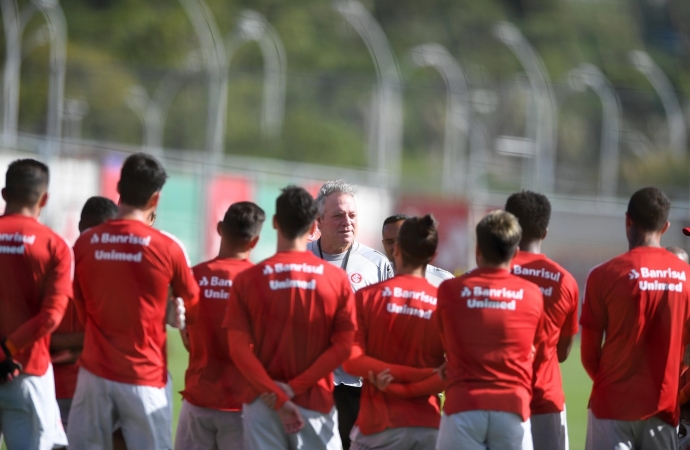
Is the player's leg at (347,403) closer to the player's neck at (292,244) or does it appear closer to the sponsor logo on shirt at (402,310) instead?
the sponsor logo on shirt at (402,310)

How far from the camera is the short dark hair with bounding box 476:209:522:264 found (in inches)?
219

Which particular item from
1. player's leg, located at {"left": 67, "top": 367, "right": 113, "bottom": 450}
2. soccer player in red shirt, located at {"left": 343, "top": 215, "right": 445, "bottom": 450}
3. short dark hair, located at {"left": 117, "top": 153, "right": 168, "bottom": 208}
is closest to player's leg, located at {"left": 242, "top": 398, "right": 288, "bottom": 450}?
soccer player in red shirt, located at {"left": 343, "top": 215, "right": 445, "bottom": 450}

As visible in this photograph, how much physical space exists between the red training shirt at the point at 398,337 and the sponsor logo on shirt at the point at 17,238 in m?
2.02

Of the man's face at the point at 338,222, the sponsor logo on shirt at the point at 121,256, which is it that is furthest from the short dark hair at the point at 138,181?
the man's face at the point at 338,222

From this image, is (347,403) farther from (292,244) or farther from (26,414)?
(26,414)

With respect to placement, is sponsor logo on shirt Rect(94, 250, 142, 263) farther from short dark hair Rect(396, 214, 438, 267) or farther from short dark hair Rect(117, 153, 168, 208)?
short dark hair Rect(396, 214, 438, 267)

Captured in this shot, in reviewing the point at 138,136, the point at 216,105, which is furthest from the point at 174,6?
the point at 216,105

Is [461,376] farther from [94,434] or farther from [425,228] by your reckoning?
[94,434]

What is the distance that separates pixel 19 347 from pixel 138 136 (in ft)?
151

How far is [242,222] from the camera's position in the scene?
236 inches

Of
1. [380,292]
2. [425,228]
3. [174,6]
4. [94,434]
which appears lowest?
[94,434]

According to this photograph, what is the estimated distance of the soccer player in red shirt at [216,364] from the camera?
5.98 m

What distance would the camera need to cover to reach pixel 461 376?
17.8ft

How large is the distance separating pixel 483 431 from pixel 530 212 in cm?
156
